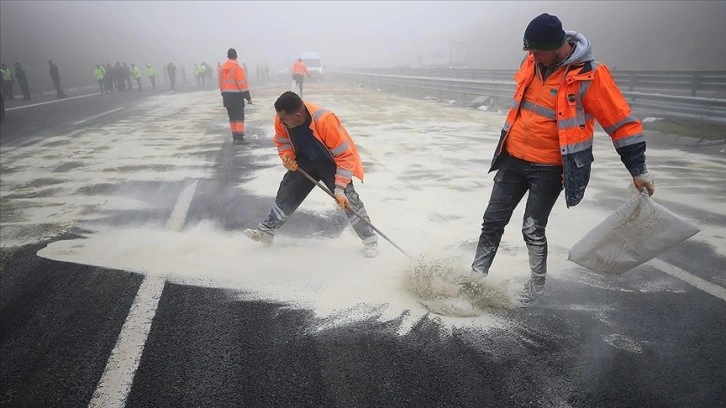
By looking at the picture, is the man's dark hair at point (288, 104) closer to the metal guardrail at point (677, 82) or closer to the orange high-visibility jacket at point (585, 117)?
the orange high-visibility jacket at point (585, 117)

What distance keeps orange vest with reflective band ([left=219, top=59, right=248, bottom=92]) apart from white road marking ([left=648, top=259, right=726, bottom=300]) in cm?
767

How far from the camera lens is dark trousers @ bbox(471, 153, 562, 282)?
9.16 feet

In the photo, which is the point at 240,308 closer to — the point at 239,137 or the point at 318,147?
the point at 318,147

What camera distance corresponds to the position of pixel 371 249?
12.8 feet

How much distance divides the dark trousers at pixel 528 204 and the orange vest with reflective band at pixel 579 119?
14cm

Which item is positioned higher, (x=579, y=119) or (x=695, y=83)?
(x=579, y=119)

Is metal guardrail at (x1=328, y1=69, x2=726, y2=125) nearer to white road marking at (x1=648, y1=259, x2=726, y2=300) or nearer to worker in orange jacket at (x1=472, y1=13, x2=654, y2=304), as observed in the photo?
white road marking at (x1=648, y1=259, x2=726, y2=300)

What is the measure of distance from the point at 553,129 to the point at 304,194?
7.36ft

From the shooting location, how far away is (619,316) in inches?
114

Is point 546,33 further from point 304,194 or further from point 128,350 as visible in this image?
point 128,350

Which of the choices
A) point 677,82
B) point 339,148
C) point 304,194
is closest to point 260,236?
point 304,194

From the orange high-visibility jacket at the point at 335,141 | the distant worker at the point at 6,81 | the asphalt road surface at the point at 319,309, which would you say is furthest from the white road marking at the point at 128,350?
the distant worker at the point at 6,81

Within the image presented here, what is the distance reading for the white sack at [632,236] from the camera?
8.90ft

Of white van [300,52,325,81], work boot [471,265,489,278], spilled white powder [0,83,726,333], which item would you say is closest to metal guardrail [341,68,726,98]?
spilled white powder [0,83,726,333]
